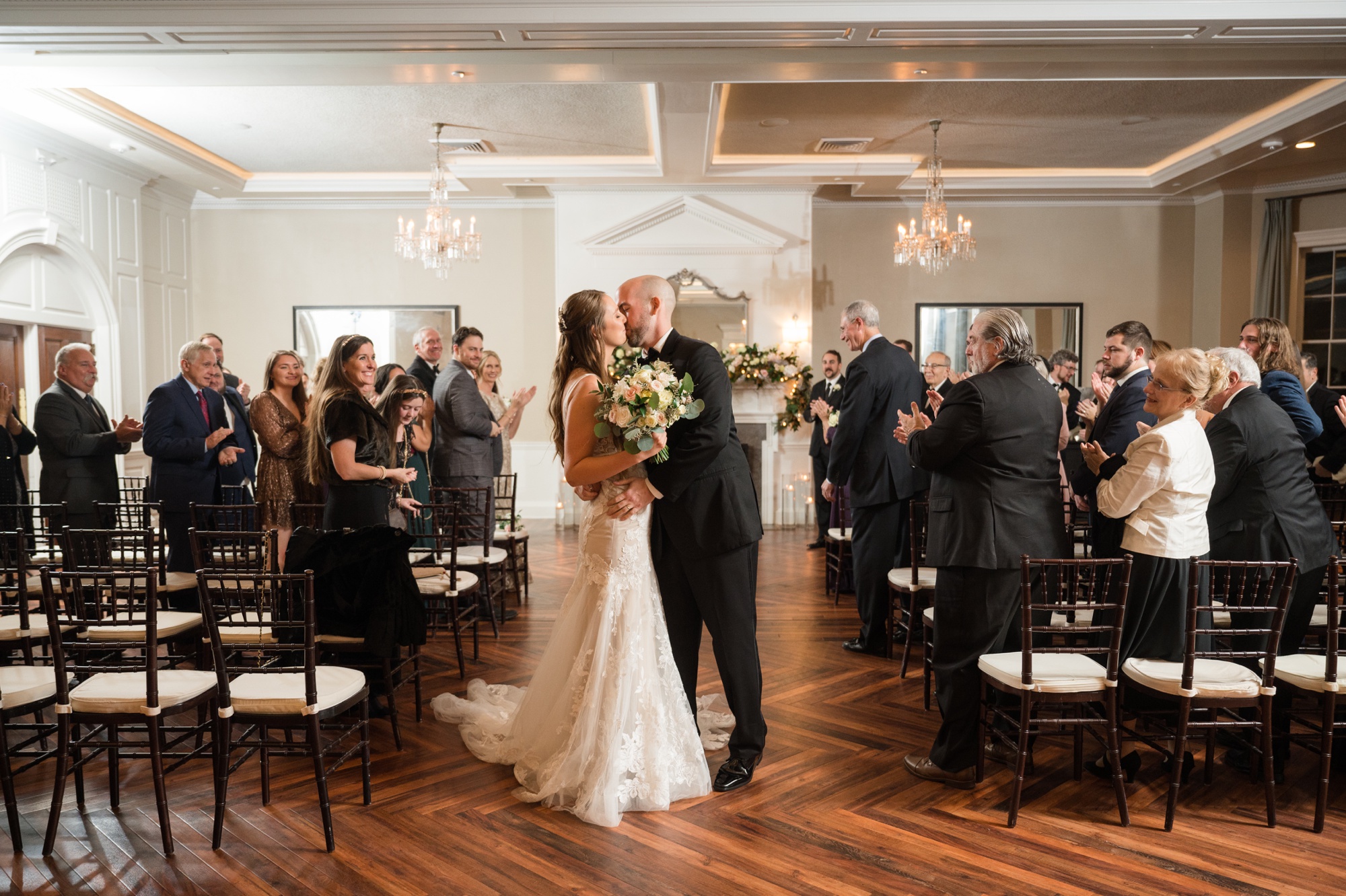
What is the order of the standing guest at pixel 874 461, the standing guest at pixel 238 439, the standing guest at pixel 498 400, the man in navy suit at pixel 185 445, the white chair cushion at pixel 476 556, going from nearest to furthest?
the standing guest at pixel 874 461
the white chair cushion at pixel 476 556
the man in navy suit at pixel 185 445
the standing guest at pixel 238 439
the standing guest at pixel 498 400

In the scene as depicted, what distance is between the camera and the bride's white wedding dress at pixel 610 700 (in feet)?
10.6

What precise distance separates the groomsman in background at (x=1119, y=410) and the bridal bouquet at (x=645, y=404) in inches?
80.0

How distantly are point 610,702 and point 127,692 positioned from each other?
1.58m

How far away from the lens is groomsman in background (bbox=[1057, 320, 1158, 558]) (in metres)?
4.11


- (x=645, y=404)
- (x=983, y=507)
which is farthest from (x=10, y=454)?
(x=983, y=507)

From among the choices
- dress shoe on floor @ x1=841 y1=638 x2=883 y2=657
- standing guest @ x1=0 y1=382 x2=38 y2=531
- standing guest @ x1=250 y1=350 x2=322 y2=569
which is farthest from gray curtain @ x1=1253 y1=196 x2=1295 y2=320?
standing guest @ x1=0 y1=382 x2=38 y2=531

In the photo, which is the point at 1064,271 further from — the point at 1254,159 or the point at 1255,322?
the point at 1255,322

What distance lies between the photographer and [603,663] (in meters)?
3.29

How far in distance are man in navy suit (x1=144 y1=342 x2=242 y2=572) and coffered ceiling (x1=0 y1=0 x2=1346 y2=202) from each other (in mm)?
2004

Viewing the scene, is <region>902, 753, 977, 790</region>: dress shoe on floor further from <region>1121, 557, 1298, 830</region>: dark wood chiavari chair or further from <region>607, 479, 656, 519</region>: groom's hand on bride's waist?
<region>607, 479, 656, 519</region>: groom's hand on bride's waist

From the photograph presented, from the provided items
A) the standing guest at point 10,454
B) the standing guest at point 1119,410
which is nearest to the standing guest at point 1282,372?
the standing guest at point 1119,410

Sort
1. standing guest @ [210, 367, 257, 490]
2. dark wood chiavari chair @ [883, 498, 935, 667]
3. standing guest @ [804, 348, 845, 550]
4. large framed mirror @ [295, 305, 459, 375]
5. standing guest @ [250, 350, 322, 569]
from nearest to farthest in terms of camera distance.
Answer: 1. dark wood chiavari chair @ [883, 498, 935, 667]
2. standing guest @ [250, 350, 322, 569]
3. standing guest @ [210, 367, 257, 490]
4. standing guest @ [804, 348, 845, 550]
5. large framed mirror @ [295, 305, 459, 375]

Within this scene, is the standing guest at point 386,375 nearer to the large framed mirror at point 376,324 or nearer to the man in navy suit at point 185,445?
the man in navy suit at point 185,445

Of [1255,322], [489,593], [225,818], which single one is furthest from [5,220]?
[1255,322]
